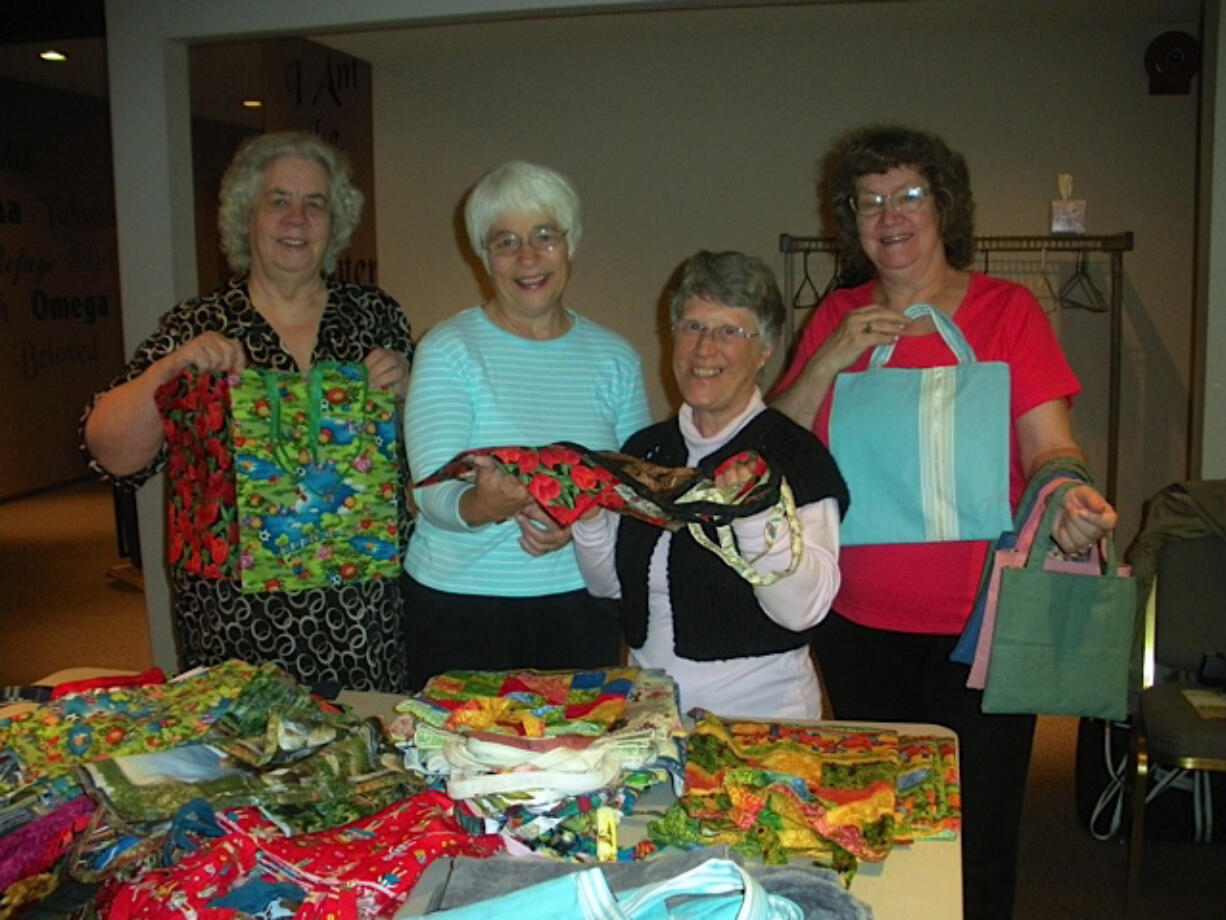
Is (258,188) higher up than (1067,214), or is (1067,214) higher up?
(1067,214)

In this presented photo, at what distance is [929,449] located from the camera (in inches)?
81.1

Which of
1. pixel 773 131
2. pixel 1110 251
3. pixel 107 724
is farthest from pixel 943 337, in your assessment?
pixel 773 131

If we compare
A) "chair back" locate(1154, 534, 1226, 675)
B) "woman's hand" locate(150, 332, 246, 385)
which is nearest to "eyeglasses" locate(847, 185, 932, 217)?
"woman's hand" locate(150, 332, 246, 385)

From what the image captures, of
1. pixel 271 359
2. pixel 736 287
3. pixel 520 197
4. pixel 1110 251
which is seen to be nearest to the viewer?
pixel 736 287

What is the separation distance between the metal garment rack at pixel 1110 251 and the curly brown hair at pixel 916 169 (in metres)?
2.82

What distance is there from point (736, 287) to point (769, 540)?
1.60 ft

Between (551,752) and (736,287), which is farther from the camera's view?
(736,287)

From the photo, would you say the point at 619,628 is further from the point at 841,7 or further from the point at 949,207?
the point at 841,7

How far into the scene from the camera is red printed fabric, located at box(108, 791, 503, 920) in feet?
3.94

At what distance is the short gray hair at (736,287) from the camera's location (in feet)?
6.40

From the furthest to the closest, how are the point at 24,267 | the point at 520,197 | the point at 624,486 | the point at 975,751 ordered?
the point at 24,267 < the point at 520,197 < the point at 975,751 < the point at 624,486

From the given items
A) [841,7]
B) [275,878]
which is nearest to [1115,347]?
[841,7]

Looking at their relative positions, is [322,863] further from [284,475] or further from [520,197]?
[520,197]

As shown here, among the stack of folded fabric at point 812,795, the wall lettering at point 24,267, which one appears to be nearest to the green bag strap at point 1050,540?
the stack of folded fabric at point 812,795
